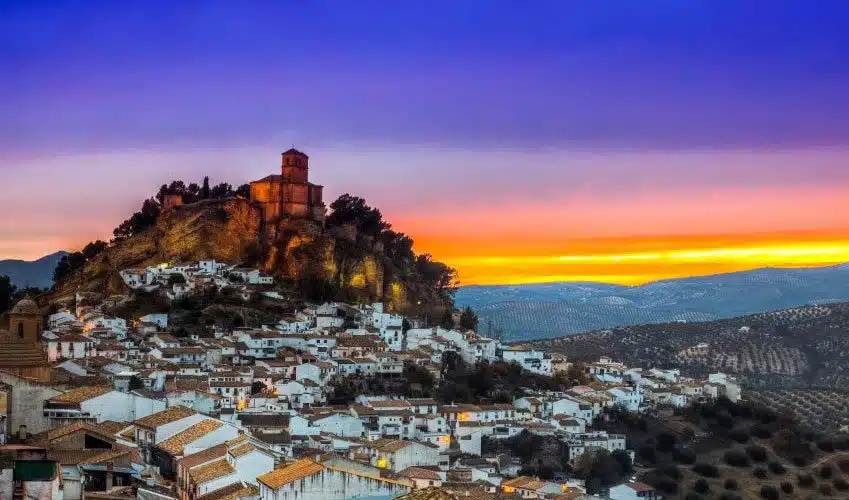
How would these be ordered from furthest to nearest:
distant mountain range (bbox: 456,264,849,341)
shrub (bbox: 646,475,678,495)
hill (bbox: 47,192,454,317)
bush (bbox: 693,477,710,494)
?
1. distant mountain range (bbox: 456,264,849,341)
2. hill (bbox: 47,192,454,317)
3. bush (bbox: 693,477,710,494)
4. shrub (bbox: 646,475,678,495)

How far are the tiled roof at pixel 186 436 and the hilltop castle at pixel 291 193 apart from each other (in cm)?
3754

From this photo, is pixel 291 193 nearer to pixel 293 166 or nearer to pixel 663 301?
pixel 293 166

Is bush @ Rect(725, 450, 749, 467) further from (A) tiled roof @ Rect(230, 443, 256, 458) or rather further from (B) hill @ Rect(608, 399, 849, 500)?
(A) tiled roof @ Rect(230, 443, 256, 458)

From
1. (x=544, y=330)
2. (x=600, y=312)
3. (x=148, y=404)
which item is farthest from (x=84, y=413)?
(x=600, y=312)

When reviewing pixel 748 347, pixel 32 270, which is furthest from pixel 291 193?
pixel 32 270

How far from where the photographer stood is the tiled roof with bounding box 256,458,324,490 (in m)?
21.8

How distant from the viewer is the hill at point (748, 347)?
263ft

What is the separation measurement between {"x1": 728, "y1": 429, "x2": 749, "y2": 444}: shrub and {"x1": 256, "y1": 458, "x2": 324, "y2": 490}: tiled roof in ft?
111

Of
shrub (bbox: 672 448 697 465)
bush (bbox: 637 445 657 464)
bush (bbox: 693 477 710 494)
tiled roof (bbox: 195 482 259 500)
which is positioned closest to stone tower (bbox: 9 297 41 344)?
tiled roof (bbox: 195 482 259 500)

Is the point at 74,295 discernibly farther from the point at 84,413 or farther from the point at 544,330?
the point at 544,330

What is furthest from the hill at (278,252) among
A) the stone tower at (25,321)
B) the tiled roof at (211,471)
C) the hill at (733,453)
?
the tiled roof at (211,471)

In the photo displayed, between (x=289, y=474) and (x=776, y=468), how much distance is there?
32546mm

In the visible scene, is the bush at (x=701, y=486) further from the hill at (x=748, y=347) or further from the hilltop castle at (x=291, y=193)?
the hill at (x=748, y=347)

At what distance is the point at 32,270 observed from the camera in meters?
112
